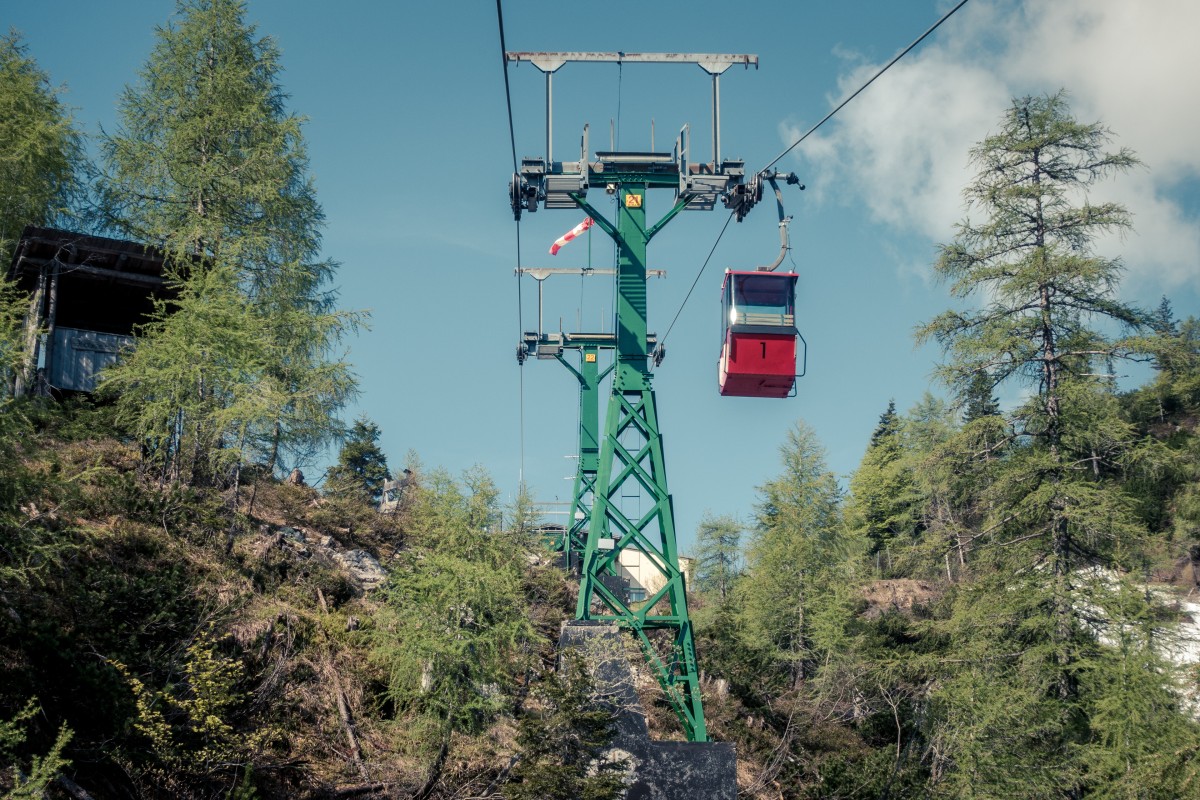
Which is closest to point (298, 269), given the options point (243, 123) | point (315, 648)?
point (243, 123)

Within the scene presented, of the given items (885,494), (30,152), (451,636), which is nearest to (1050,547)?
(451,636)

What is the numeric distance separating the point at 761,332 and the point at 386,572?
31.3ft

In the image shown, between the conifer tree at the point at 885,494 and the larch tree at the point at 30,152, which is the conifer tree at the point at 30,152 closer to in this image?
the larch tree at the point at 30,152

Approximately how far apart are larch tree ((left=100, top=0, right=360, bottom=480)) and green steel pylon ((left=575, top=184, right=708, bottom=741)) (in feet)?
19.8

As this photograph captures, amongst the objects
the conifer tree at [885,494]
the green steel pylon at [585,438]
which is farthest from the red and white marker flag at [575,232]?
the conifer tree at [885,494]

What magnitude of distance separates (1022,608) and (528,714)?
10.1m

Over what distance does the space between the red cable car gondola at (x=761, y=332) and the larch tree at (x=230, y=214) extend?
7823 mm

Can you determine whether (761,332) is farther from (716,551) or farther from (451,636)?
(716,551)

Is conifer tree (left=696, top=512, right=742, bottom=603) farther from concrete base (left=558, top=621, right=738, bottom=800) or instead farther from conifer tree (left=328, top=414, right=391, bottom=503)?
concrete base (left=558, top=621, right=738, bottom=800)

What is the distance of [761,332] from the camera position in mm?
21094

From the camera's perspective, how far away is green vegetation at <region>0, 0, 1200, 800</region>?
47.0 ft

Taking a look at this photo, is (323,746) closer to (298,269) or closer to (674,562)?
(674,562)

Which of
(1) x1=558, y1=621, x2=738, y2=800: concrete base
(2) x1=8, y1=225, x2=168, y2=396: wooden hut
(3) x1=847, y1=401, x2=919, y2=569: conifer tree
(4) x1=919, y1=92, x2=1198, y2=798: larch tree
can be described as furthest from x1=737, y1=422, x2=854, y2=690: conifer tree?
(3) x1=847, y1=401, x2=919, y2=569: conifer tree

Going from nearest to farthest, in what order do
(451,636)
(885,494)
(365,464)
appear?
(451,636), (365,464), (885,494)
